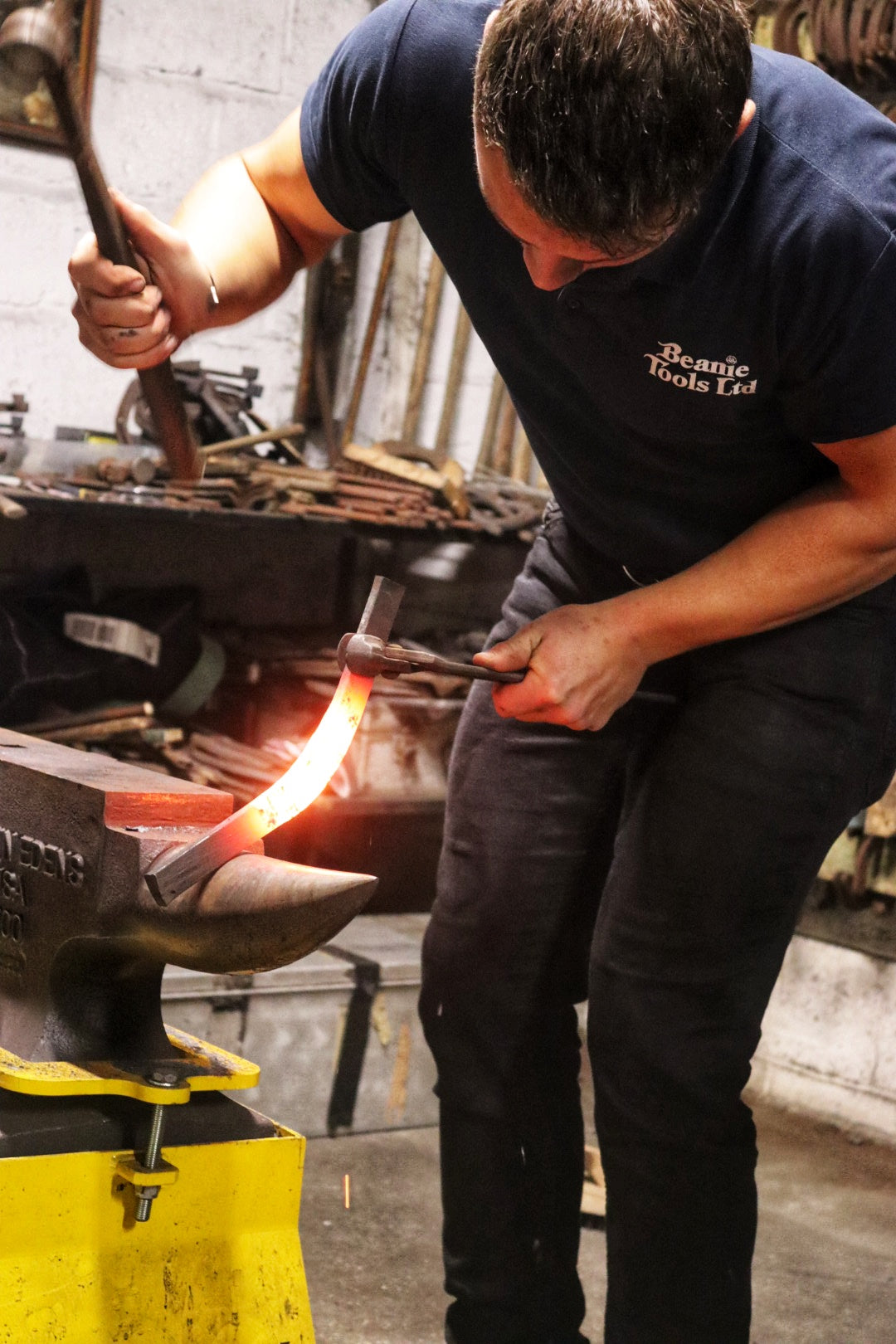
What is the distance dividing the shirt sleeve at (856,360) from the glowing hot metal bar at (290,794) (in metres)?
0.42

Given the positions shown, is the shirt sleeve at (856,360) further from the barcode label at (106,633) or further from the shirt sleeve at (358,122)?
the barcode label at (106,633)

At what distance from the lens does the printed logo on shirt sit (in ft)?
4.49

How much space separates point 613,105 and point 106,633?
2183mm

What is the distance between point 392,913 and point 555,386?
2.20m

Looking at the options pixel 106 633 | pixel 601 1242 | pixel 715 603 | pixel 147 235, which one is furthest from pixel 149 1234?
pixel 106 633

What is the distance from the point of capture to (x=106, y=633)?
304 cm

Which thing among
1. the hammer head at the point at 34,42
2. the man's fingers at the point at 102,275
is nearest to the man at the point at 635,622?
the man's fingers at the point at 102,275

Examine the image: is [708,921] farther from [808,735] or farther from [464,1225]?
[464,1225]

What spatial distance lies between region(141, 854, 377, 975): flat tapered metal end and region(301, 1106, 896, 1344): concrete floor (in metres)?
1.20

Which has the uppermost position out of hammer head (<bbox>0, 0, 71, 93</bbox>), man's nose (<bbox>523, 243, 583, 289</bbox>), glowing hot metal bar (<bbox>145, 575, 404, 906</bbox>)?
hammer head (<bbox>0, 0, 71, 93</bbox>)

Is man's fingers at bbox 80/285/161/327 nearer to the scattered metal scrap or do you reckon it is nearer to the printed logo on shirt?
the printed logo on shirt

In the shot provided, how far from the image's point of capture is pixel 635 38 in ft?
3.47

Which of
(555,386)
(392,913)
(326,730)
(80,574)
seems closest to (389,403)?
(80,574)

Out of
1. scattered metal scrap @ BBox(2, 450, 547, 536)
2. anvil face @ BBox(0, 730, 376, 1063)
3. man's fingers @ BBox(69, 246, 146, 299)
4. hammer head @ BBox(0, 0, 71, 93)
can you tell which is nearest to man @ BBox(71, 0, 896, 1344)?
man's fingers @ BBox(69, 246, 146, 299)
